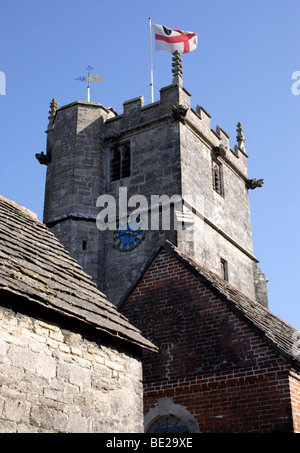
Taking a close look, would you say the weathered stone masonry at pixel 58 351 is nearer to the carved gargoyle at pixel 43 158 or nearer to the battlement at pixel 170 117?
the battlement at pixel 170 117

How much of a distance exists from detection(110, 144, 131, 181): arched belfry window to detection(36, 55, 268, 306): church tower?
4 centimetres

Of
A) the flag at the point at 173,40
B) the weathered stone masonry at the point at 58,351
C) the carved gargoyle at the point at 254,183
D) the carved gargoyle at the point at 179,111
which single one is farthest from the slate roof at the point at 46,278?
the carved gargoyle at the point at 254,183

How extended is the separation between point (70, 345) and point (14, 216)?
3065 mm

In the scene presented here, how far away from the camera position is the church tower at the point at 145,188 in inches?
950

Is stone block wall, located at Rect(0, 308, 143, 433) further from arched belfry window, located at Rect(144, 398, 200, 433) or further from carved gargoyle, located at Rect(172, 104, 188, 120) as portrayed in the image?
carved gargoyle, located at Rect(172, 104, 188, 120)

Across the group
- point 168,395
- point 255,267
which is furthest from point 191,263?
point 255,267

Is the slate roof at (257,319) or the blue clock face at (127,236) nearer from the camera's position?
the slate roof at (257,319)

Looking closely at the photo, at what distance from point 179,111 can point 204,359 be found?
14.3m

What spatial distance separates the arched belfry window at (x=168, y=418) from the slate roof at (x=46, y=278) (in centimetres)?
330

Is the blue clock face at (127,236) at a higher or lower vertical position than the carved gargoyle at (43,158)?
lower

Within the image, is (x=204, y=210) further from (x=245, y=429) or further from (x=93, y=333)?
(x=93, y=333)

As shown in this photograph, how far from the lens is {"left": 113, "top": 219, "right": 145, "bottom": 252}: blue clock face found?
80.4 ft

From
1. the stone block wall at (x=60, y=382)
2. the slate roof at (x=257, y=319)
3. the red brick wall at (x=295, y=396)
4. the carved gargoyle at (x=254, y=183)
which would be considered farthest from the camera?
the carved gargoyle at (x=254, y=183)

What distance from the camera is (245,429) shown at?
11383 millimetres
